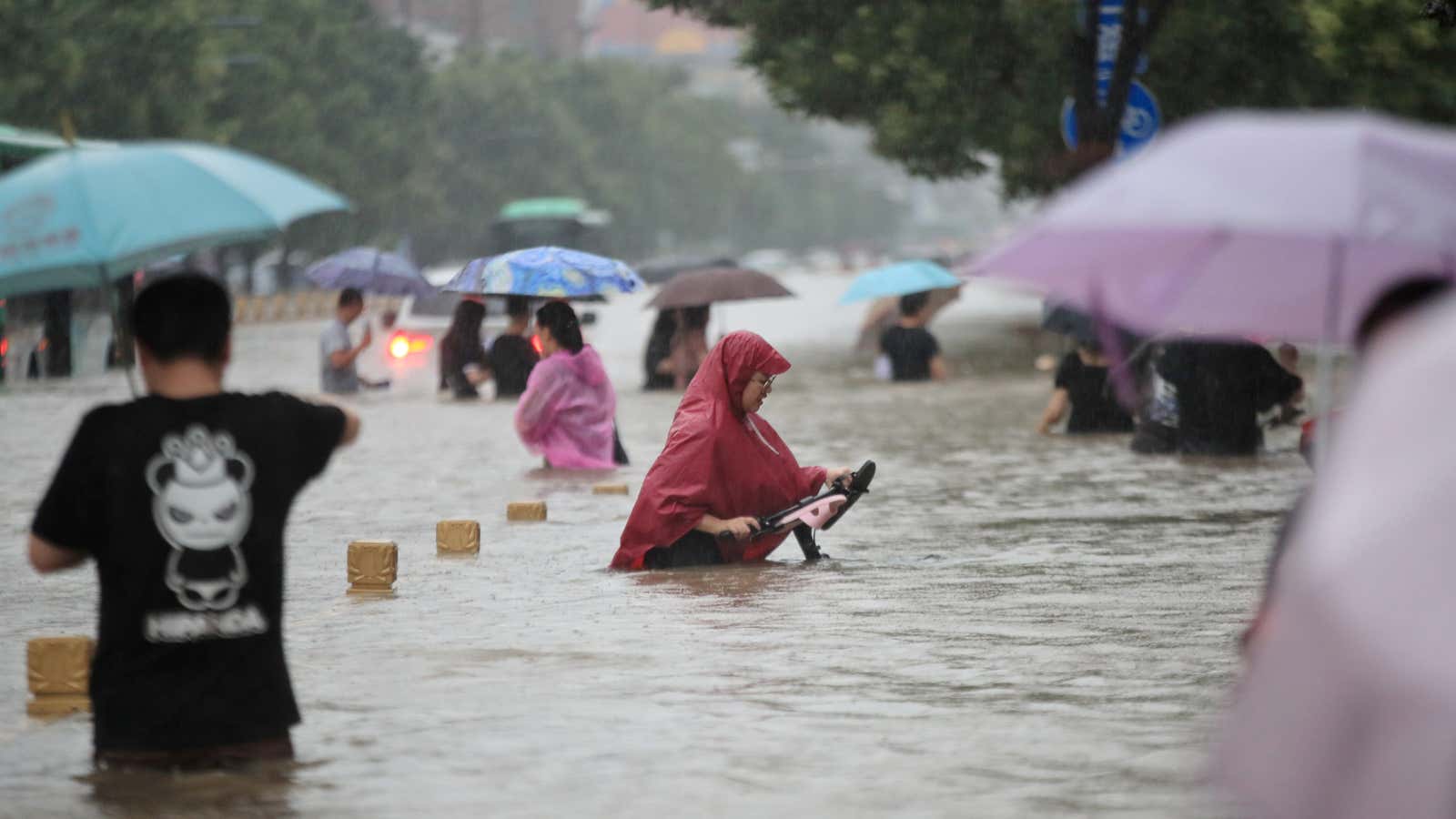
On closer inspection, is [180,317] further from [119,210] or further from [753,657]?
[753,657]

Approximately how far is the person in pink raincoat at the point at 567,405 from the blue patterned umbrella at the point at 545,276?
44cm

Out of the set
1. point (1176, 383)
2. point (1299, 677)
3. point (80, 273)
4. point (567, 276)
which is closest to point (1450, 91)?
point (1176, 383)

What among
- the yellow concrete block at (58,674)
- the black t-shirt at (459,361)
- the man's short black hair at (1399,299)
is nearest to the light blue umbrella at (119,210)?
the yellow concrete block at (58,674)

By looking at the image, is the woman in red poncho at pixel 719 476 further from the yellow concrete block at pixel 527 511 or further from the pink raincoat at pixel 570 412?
the pink raincoat at pixel 570 412

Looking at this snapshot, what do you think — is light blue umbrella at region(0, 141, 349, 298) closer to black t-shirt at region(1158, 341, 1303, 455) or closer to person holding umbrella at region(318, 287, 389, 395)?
black t-shirt at region(1158, 341, 1303, 455)

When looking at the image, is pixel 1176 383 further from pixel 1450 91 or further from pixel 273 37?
pixel 273 37

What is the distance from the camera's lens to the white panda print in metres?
5.82

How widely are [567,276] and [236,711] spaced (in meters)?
10.7

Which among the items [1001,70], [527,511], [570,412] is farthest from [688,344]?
[527,511]

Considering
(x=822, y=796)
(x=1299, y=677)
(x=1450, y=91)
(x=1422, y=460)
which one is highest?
(x=1450, y=91)

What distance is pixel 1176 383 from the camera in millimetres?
18234

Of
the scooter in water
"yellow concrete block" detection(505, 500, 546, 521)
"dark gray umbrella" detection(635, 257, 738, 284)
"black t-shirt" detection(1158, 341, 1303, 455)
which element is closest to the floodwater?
"yellow concrete block" detection(505, 500, 546, 521)

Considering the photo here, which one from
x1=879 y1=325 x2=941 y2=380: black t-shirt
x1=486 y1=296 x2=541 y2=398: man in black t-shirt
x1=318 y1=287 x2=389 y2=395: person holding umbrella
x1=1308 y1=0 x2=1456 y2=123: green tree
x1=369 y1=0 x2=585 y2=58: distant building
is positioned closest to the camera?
x1=1308 y1=0 x2=1456 y2=123: green tree

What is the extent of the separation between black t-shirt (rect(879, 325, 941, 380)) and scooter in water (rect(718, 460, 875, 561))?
18.4 m
